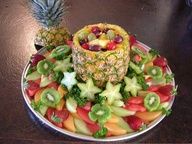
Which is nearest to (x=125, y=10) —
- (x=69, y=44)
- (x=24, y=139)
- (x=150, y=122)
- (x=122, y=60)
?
(x=69, y=44)

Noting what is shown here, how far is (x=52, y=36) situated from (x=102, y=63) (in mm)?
271

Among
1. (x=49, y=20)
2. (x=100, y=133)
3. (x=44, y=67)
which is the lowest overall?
(x=100, y=133)

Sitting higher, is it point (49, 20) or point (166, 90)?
point (49, 20)

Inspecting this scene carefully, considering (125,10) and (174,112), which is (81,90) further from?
(125,10)

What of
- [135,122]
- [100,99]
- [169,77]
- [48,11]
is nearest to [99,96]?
[100,99]

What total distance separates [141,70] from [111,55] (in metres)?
0.14

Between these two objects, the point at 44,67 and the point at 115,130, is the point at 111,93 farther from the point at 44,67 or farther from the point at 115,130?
the point at 44,67

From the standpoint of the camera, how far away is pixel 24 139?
2.62 ft

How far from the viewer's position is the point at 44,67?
91 cm

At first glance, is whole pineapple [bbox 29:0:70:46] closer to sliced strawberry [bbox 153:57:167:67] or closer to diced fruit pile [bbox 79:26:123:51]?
diced fruit pile [bbox 79:26:123:51]

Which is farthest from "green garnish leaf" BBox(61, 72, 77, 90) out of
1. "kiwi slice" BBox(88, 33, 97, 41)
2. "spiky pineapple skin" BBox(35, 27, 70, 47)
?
"spiky pineapple skin" BBox(35, 27, 70, 47)

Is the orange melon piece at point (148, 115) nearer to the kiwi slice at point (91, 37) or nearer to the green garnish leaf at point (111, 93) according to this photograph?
the green garnish leaf at point (111, 93)

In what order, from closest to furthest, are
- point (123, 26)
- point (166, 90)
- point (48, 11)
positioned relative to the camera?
point (166, 90) < point (48, 11) < point (123, 26)

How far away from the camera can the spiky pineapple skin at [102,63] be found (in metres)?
0.82
